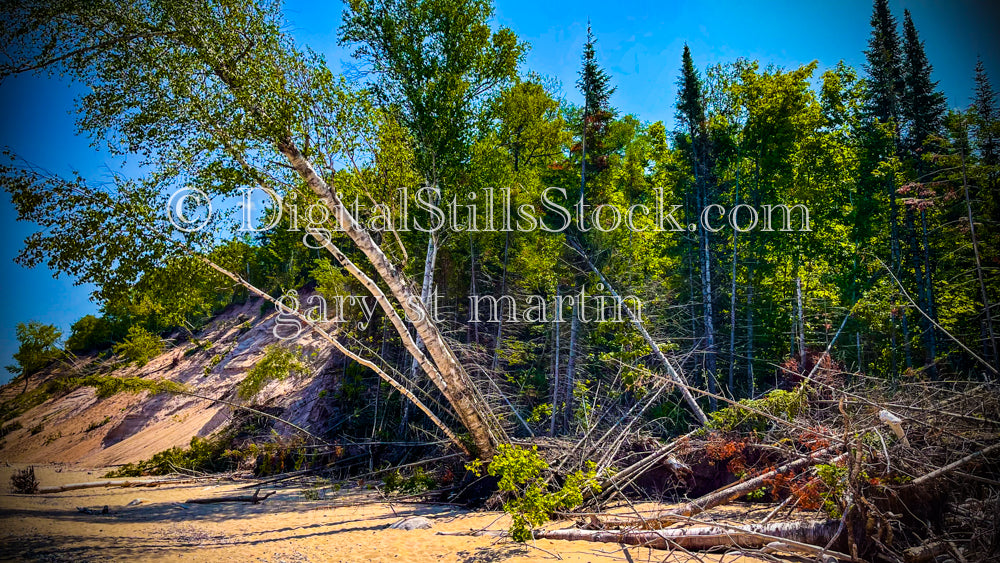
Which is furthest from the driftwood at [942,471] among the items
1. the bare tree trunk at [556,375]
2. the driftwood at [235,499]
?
the driftwood at [235,499]

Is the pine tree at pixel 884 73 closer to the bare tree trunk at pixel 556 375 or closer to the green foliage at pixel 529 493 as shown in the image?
the bare tree trunk at pixel 556 375

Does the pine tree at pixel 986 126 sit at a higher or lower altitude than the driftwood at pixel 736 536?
higher

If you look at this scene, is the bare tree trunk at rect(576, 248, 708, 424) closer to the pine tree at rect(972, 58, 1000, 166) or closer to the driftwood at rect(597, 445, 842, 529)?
the driftwood at rect(597, 445, 842, 529)

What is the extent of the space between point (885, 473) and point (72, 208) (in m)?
10.5

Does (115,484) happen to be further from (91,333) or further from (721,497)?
(91,333)

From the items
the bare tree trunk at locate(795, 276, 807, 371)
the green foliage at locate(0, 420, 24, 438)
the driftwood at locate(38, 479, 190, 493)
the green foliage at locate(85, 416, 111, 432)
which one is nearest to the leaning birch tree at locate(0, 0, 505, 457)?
the driftwood at locate(38, 479, 190, 493)

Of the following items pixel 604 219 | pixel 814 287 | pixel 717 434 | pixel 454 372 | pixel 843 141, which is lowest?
pixel 717 434

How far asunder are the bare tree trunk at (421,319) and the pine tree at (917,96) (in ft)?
58.7

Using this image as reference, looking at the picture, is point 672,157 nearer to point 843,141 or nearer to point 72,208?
point 843,141

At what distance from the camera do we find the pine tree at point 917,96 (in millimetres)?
15312

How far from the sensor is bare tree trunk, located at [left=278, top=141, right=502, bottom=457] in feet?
21.2

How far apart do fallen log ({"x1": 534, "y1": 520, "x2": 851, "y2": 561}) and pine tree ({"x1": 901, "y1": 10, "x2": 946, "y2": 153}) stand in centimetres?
1695

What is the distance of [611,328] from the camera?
13.1 metres

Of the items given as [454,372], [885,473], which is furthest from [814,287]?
[454,372]
